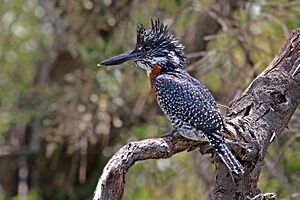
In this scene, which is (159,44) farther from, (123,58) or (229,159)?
(229,159)

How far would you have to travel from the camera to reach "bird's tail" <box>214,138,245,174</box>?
11.7ft

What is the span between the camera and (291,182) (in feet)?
19.2

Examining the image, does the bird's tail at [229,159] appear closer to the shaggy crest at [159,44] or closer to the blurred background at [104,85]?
the shaggy crest at [159,44]

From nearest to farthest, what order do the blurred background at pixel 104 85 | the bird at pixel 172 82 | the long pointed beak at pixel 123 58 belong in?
the bird at pixel 172 82, the long pointed beak at pixel 123 58, the blurred background at pixel 104 85

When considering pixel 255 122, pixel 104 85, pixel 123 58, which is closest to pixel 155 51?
pixel 123 58

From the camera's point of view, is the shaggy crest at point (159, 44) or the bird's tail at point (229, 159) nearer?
the bird's tail at point (229, 159)

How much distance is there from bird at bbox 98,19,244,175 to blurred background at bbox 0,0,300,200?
1144 millimetres

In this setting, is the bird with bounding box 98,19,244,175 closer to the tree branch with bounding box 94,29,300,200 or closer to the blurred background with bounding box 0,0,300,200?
the tree branch with bounding box 94,29,300,200

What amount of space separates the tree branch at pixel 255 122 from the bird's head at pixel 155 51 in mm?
721

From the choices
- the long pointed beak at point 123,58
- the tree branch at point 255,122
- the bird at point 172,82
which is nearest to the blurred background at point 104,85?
the bird at point 172,82

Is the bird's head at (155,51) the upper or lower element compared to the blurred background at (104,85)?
upper

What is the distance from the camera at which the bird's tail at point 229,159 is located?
3572 mm

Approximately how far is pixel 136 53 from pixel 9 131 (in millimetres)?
3266

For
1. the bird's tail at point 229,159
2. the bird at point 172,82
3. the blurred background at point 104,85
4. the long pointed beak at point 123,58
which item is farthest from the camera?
the blurred background at point 104,85
